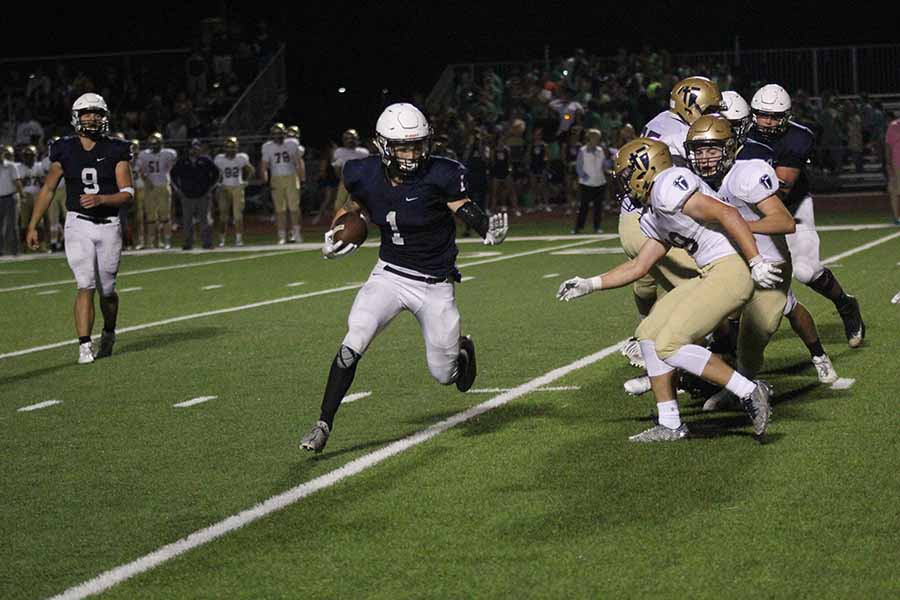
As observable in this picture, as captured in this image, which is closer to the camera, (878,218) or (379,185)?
(379,185)

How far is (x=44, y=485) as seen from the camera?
6445 millimetres

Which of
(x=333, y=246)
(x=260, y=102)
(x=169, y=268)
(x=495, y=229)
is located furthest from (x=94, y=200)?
(x=260, y=102)

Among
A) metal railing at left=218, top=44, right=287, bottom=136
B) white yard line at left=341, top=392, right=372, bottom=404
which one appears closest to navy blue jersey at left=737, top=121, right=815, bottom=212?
white yard line at left=341, top=392, right=372, bottom=404

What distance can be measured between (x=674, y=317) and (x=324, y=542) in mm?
2129

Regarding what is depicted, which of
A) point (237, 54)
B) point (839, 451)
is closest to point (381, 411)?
point (839, 451)

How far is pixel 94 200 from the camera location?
10508mm

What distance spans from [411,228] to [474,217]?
375 millimetres

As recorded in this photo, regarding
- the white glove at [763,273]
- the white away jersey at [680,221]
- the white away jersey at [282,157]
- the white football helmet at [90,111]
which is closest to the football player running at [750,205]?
the white away jersey at [680,221]

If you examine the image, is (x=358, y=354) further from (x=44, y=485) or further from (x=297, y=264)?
(x=297, y=264)

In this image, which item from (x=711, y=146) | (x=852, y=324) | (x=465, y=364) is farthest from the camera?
(x=852, y=324)

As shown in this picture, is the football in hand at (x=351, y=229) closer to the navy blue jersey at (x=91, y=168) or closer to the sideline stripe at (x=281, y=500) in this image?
the sideline stripe at (x=281, y=500)

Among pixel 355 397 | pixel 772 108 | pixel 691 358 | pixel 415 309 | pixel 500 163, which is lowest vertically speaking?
pixel 355 397

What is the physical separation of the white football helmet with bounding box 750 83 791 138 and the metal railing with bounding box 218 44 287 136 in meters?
23.0

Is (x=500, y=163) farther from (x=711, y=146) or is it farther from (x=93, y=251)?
(x=711, y=146)
